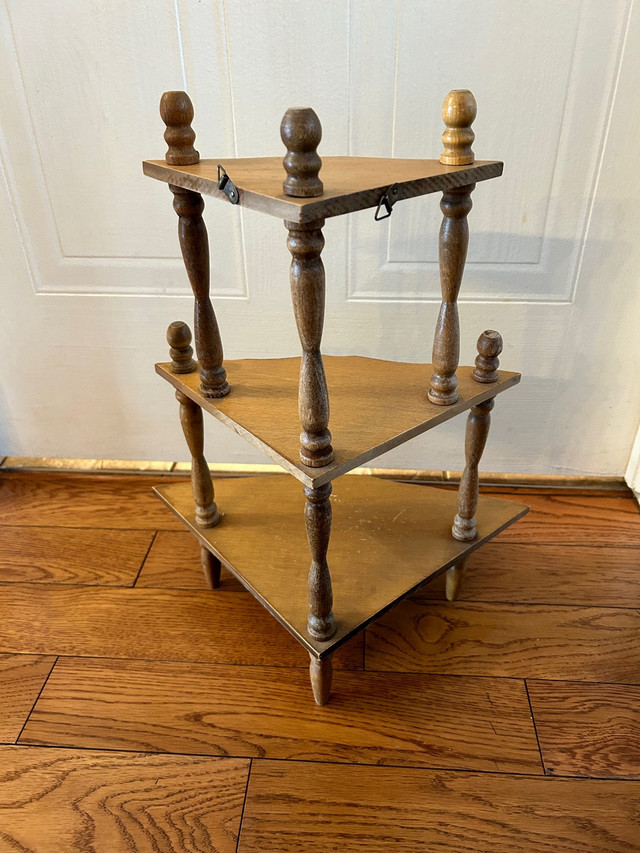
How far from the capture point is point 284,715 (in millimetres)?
866

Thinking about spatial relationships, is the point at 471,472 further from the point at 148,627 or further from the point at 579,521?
the point at 148,627

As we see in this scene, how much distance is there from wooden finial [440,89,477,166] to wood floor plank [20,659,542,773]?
692 millimetres

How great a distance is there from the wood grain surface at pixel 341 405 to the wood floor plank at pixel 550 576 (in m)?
0.38

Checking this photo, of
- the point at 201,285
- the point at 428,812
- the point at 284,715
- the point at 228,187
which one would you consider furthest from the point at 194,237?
the point at 428,812

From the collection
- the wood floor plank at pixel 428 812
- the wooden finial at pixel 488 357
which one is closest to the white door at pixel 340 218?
the wooden finial at pixel 488 357

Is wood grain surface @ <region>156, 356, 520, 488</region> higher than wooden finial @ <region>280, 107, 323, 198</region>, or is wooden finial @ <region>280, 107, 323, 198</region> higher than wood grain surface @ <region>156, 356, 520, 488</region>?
wooden finial @ <region>280, 107, 323, 198</region>

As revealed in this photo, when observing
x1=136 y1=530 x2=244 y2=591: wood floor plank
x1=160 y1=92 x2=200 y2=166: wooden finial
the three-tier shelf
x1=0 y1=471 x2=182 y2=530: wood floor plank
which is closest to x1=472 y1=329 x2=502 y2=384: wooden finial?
the three-tier shelf

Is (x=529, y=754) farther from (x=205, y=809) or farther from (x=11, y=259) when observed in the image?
(x=11, y=259)

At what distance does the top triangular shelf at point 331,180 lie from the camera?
1.78 feet

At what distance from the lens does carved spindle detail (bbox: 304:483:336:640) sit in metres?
0.70

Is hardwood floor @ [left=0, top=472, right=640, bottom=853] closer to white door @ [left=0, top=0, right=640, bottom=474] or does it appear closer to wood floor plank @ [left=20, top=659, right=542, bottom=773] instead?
wood floor plank @ [left=20, top=659, right=542, bottom=773]

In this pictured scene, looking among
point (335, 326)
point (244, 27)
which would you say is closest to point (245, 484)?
point (335, 326)

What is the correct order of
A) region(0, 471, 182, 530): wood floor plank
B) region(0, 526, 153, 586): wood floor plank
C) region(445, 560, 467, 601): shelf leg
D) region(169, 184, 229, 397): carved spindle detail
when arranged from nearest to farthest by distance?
region(169, 184, 229, 397): carved spindle detail < region(445, 560, 467, 601): shelf leg < region(0, 526, 153, 586): wood floor plank < region(0, 471, 182, 530): wood floor plank

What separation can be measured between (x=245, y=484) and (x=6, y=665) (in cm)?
45
